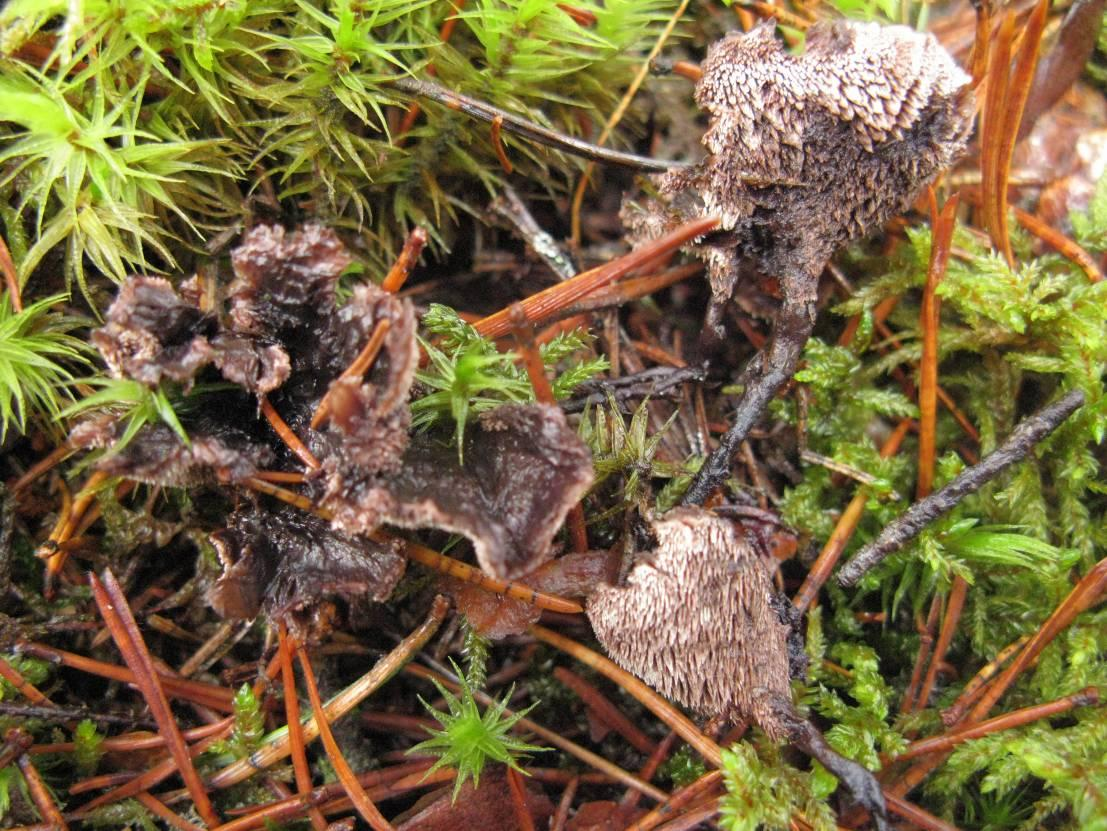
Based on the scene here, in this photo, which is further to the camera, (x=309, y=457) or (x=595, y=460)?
(x=595, y=460)

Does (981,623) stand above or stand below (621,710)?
above

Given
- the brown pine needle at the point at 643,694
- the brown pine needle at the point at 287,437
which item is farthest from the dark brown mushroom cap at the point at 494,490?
the brown pine needle at the point at 643,694

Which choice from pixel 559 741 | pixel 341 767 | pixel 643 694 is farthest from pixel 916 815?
pixel 341 767

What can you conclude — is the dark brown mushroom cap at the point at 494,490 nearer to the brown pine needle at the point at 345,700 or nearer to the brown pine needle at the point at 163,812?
the brown pine needle at the point at 345,700

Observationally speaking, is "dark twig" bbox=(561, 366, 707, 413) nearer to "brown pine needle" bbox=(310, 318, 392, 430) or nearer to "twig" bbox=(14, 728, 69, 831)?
"brown pine needle" bbox=(310, 318, 392, 430)

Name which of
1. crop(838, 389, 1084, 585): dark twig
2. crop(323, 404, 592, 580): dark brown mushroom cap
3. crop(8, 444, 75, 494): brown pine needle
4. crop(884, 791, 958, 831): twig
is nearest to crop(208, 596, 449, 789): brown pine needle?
crop(323, 404, 592, 580): dark brown mushroom cap

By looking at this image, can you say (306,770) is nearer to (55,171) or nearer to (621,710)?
(621,710)

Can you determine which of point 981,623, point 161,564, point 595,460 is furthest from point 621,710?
point 161,564
